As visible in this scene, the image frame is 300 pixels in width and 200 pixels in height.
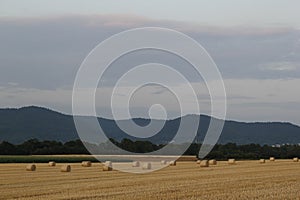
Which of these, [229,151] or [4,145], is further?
[229,151]

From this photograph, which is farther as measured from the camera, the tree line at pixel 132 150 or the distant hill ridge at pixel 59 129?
the distant hill ridge at pixel 59 129

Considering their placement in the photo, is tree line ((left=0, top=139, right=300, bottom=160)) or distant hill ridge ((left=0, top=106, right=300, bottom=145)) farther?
distant hill ridge ((left=0, top=106, right=300, bottom=145))

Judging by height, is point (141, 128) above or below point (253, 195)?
above

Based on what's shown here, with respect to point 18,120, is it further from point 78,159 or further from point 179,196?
point 179,196

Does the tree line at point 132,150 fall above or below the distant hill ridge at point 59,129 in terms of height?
below

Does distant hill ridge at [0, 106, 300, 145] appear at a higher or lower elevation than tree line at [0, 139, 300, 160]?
higher

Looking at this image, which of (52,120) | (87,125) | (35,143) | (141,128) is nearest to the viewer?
(87,125)

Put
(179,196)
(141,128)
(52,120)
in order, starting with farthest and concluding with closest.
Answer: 1. (52,120)
2. (141,128)
3. (179,196)

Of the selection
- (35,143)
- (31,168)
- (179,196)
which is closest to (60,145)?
(35,143)

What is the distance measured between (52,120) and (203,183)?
10211 centimetres

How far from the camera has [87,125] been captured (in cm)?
3312

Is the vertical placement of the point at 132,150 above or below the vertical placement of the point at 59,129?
below

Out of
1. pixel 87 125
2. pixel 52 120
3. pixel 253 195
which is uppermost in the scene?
pixel 52 120

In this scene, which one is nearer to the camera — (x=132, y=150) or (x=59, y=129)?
(x=132, y=150)
